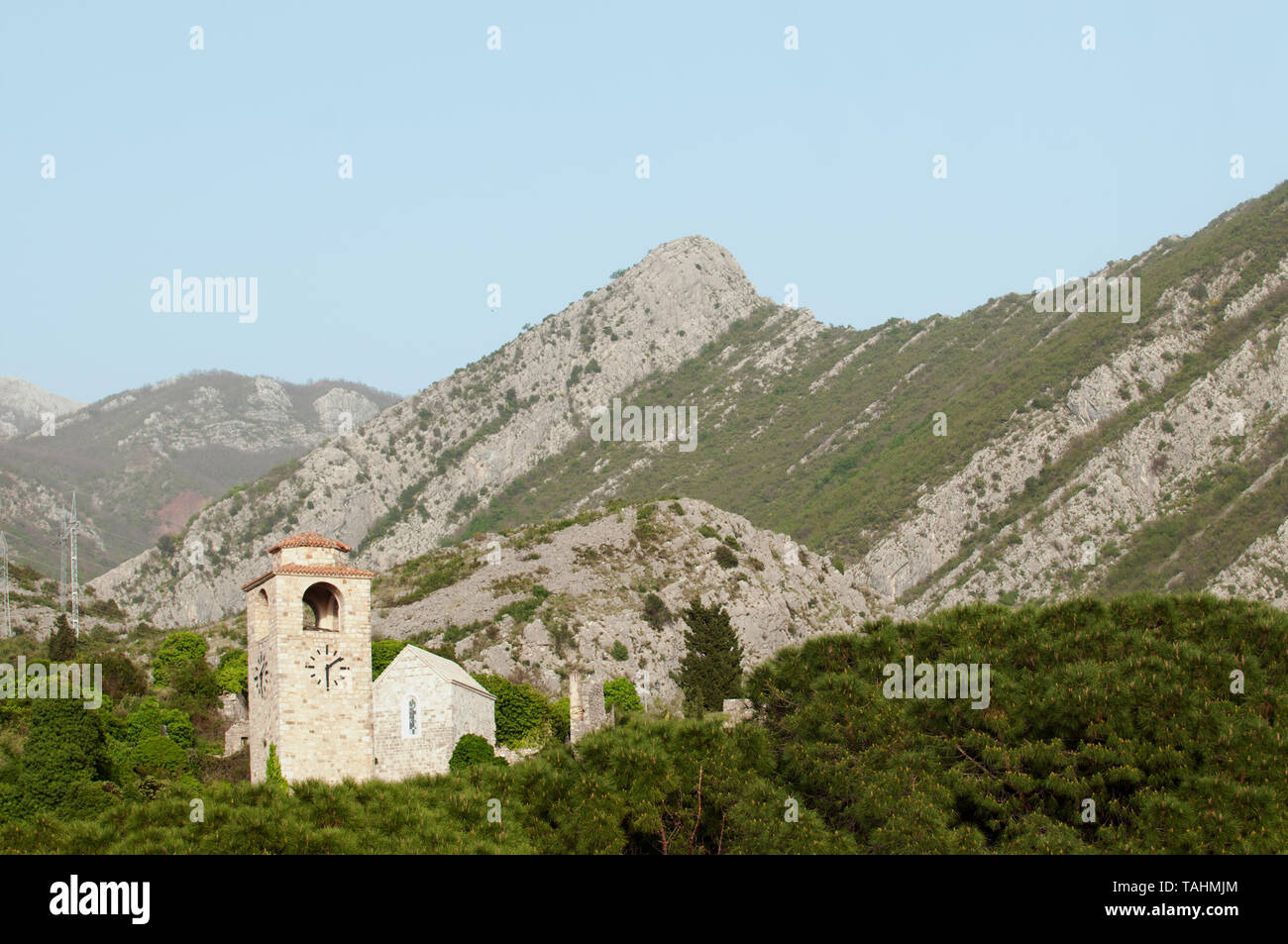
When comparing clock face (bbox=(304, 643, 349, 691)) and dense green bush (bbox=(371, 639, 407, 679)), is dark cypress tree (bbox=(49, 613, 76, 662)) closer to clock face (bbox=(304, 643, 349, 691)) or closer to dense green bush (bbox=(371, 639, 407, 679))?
dense green bush (bbox=(371, 639, 407, 679))

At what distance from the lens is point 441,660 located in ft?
187

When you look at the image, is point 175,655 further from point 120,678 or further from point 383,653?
point 383,653

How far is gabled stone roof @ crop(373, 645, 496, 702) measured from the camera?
50.4m

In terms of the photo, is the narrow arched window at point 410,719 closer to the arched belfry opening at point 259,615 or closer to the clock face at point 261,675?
the clock face at point 261,675

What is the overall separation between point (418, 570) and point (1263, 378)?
66.2 metres

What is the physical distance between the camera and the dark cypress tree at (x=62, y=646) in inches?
2837

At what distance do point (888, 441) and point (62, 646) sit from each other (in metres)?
78.1

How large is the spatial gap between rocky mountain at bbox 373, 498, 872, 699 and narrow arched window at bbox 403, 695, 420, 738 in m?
21.3

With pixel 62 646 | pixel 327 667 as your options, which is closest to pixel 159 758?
pixel 327 667

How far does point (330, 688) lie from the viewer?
45344 millimetres

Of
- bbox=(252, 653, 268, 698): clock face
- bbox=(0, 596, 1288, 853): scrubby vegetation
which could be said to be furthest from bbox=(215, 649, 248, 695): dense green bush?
bbox=(0, 596, 1288, 853): scrubby vegetation

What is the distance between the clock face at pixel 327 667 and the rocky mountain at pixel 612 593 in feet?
82.8

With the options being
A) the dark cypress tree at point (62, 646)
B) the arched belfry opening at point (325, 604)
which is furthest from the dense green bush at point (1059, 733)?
the dark cypress tree at point (62, 646)
